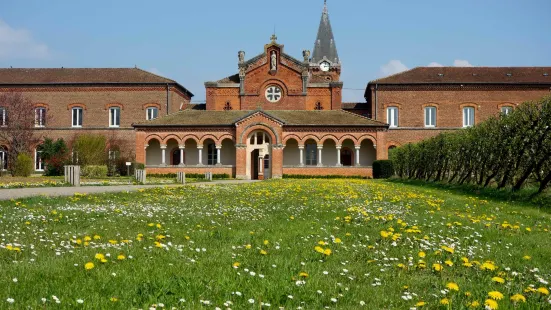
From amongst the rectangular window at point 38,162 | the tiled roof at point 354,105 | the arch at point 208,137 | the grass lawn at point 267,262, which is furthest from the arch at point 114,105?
the grass lawn at point 267,262

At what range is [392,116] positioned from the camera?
51000 millimetres

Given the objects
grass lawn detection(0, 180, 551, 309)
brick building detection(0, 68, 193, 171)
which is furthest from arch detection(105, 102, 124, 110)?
grass lawn detection(0, 180, 551, 309)

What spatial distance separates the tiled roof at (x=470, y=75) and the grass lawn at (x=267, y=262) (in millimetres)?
43522

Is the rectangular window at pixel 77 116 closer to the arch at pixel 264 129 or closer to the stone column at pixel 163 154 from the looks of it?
the stone column at pixel 163 154

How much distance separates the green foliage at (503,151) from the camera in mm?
17062

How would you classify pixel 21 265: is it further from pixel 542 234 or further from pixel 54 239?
pixel 542 234

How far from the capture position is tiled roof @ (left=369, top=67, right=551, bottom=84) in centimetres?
5003

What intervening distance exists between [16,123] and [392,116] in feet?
126

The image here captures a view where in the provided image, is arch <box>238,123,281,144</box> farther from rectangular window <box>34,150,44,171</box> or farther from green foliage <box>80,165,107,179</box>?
rectangular window <box>34,150,44,171</box>

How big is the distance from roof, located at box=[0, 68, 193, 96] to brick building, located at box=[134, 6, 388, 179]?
7.89 meters

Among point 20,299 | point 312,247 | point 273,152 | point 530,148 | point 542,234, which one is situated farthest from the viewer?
point 273,152

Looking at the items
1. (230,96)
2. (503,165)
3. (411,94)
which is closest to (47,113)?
(230,96)

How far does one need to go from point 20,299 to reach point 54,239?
306 centimetres

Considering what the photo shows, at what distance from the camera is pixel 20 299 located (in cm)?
381
